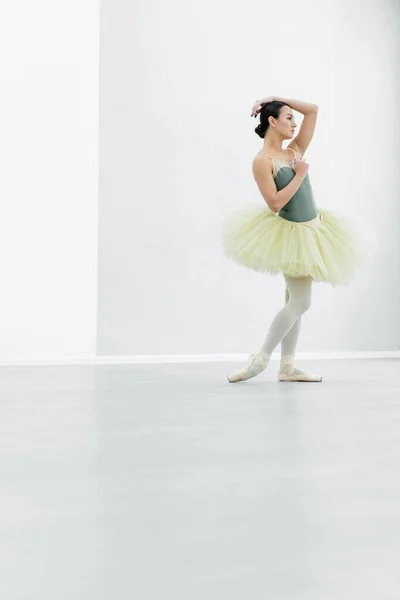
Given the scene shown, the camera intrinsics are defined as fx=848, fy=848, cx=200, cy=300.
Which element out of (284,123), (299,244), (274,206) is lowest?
(299,244)

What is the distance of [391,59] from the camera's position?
471cm

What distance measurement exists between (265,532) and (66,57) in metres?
3.39

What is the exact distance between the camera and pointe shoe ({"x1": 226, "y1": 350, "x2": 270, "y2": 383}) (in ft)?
9.33

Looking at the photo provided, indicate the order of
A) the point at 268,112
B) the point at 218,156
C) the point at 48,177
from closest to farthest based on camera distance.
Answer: the point at 268,112
the point at 48,177
the point at 218,156

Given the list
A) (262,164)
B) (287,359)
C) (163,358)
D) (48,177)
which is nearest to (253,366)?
(287,359)

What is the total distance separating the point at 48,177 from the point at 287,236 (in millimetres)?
1596

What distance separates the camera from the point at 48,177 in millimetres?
3967

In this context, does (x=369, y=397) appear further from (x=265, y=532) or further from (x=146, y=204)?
(x=146, y=204)

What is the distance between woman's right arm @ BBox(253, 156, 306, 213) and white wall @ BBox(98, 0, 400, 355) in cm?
138

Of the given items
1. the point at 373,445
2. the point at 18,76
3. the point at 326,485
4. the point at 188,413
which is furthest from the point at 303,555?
the point at 18,76

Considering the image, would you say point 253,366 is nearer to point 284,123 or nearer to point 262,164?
point 262,164

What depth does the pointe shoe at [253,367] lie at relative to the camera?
2844 millimetres

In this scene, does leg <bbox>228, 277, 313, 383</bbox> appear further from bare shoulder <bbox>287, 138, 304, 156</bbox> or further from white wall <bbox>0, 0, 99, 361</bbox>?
white wall <bbox>0, 0, 99, 361</bbox>

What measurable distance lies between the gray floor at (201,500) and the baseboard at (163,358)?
1.56 meters
